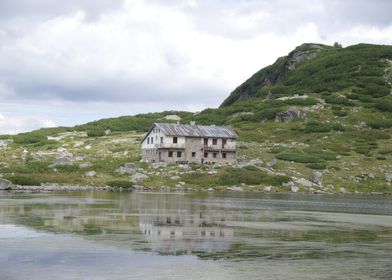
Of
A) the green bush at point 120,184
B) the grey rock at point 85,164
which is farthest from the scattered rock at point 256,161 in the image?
the grey rock at point 85,164

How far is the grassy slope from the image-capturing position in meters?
100

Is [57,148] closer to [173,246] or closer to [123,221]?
[123,221]

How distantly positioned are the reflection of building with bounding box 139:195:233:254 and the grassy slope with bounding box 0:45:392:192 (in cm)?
4194

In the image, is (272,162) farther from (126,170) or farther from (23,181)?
(23,181)

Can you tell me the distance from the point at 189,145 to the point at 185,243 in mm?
87072

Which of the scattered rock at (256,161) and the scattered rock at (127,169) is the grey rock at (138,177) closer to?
the scattered rock at (127,169)

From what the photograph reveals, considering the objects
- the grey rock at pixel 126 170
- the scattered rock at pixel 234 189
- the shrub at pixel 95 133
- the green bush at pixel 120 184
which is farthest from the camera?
the shrub at pixel 95 133

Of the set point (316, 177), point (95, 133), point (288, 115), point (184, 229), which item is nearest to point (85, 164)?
point (316, 177)

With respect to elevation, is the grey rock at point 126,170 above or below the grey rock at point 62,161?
below

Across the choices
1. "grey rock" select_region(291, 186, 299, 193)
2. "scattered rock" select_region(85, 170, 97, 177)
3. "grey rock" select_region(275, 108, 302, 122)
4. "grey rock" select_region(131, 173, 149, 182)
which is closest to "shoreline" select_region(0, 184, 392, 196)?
"grey rock" select_region(291, 186, 299, 193)

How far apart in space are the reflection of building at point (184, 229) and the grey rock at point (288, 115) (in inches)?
4134

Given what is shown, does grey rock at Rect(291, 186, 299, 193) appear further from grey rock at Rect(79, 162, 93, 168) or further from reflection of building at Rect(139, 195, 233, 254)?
reflection of building at Rect(139, 195, 233, 254)

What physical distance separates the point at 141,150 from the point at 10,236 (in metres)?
96.1

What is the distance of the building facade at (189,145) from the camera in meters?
118
